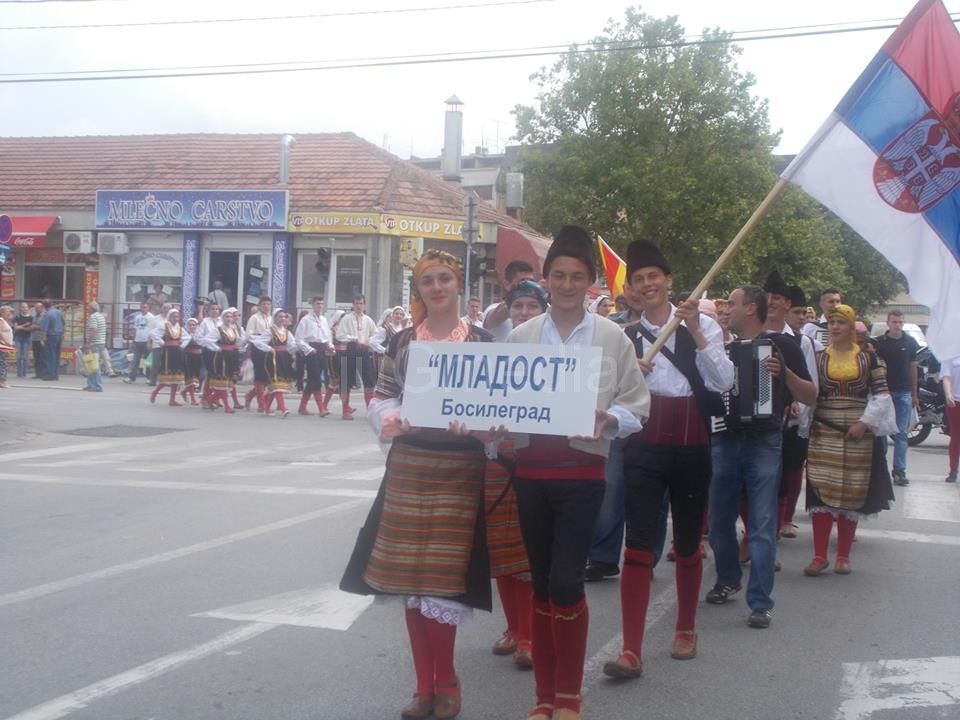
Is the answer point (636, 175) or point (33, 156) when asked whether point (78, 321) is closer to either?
point (33, 156)

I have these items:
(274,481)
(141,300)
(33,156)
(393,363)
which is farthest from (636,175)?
(393,363)

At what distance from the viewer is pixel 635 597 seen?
16.7 ft

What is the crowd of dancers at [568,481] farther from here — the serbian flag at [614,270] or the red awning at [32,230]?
the red awning at [32,230]

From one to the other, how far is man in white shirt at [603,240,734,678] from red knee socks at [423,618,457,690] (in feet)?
2.96

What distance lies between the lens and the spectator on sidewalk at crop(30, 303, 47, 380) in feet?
88.4

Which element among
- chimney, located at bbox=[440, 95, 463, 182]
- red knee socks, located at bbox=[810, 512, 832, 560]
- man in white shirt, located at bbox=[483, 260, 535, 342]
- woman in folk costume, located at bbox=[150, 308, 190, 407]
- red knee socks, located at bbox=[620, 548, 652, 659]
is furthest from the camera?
chimney, located at bbox=[440, 95, 463, 182]

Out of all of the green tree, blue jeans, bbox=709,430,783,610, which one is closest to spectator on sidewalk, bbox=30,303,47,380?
the green tree

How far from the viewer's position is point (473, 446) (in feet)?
14.6

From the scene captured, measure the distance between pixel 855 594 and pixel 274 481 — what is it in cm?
607

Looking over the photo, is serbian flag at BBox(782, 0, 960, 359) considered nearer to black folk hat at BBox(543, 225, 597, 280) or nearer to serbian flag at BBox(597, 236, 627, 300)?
black folk hat at BBox(543, 225, 597, 280)

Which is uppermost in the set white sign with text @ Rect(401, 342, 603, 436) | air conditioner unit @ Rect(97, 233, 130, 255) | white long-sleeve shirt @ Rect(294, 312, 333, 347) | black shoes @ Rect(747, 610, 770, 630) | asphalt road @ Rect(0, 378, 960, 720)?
air conditioner unit @ Rect(97, 233, 130, 255)

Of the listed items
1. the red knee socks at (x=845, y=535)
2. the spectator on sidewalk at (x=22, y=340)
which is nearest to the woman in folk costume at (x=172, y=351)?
the spectator on sidewalk at (x=22, y=340)

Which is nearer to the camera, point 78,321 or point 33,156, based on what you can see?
point 78,321

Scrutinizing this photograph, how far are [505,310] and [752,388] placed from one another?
4.76 ft
